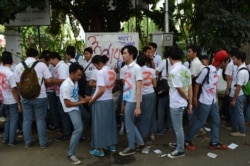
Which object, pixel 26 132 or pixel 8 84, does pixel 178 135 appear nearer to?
pixel 26 132

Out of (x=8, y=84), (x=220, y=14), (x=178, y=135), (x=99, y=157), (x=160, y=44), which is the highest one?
(x=220, y=14)

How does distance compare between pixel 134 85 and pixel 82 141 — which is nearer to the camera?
pixel 134 85

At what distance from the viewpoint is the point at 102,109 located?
4.73 metres

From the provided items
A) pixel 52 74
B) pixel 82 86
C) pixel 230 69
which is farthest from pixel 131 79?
pixel 230 69

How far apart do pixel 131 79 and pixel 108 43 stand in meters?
2.06

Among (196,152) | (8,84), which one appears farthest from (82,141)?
(196,152)

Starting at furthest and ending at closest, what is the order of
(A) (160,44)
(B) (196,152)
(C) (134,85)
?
(A) (160,44) → (B) (196,152) → (C) (134,85)

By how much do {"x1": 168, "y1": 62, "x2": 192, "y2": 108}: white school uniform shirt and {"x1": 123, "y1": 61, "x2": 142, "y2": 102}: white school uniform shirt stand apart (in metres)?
0.47

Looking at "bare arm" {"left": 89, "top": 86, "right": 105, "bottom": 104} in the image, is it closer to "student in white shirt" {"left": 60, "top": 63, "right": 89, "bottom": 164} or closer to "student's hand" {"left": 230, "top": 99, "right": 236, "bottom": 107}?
"student in white shirt" {"left": 60, "top": 63, "right": 89, "bottom": 164}

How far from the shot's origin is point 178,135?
4.67m

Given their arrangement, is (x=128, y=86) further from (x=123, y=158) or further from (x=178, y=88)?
(x=123, y=158)

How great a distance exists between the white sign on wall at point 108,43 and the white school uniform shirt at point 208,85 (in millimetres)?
2169

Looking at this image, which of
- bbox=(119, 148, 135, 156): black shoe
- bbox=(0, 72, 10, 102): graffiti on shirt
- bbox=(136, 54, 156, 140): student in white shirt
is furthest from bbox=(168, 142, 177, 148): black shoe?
bbox=(0, 72, 10, 102): graffiti on shirt

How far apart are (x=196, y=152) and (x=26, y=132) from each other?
9.21ft
